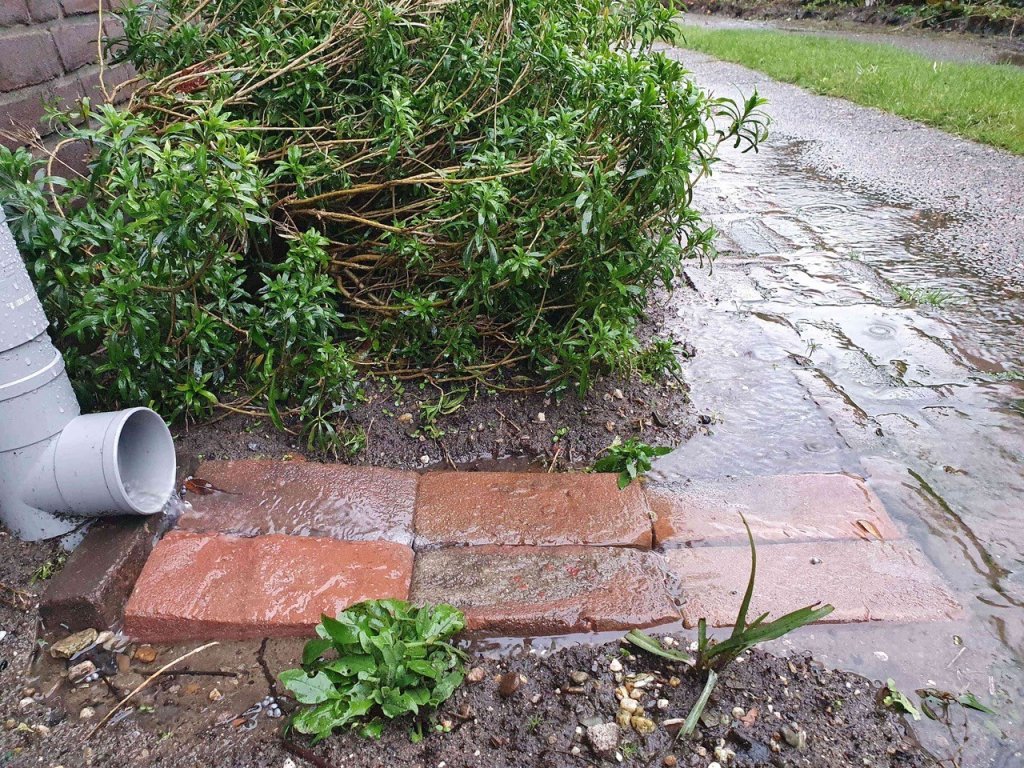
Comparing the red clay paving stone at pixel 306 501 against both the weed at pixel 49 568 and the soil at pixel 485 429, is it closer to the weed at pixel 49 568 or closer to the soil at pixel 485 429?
the soil at pixel 485 429

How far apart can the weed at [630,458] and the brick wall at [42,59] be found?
7.09 feet

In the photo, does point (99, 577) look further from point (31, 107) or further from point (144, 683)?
point (31, 107)

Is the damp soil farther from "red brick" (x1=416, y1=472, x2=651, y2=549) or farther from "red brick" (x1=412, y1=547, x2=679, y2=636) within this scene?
"red brick" (x1=416, y1=472, x2=651, y2=549)

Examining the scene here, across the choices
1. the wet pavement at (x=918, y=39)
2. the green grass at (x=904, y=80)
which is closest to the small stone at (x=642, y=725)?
the green grass at (x=904, y=80)

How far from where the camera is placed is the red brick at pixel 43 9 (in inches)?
97.0

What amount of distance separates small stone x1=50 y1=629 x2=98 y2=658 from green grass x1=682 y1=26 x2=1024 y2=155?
6.90 m

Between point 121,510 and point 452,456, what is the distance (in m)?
1.05

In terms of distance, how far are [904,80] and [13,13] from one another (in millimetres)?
8472

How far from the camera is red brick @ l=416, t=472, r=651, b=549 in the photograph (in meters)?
2.20

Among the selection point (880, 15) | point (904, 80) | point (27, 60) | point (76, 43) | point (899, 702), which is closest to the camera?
point (899, 702)

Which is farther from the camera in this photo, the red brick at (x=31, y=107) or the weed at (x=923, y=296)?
the weed at (x=923, y=296)

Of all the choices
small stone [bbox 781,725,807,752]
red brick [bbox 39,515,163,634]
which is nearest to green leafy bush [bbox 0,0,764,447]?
red brick [bbox 39,515,163,634]

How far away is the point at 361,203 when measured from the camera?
116 inches

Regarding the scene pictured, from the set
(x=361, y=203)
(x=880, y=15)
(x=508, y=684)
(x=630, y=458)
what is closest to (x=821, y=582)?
(x=630, y=458)
